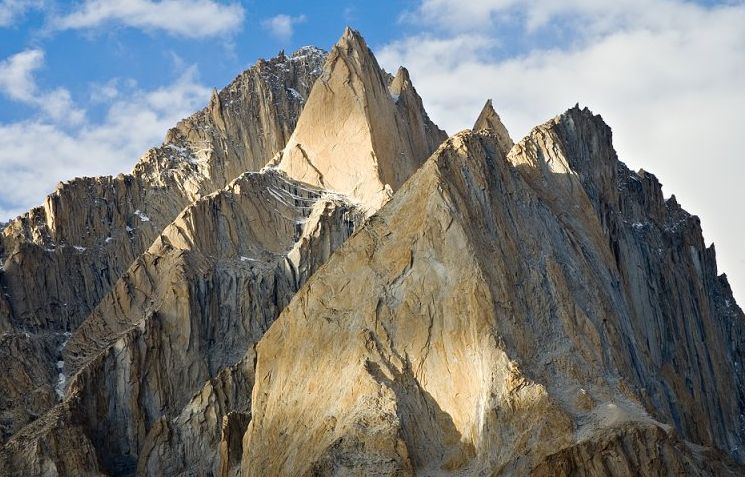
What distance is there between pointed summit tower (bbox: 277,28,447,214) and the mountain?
179mm

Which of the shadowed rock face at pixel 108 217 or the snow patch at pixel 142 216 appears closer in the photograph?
the shadowed rock face at pixel 108 217

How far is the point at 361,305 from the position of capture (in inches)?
3750

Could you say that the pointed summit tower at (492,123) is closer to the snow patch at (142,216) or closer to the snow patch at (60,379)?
the snow patch at (142,216)

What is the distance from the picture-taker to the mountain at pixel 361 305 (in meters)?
89.2

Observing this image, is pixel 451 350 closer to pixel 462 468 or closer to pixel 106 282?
pixel 462 468

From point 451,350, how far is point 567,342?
17.6ft

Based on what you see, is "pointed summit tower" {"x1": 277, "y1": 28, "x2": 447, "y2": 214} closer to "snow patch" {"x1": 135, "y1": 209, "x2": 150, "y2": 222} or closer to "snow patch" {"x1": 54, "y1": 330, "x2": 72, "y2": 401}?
"snow patch" {"x1": 135, "y1": 209, "x2": 150, "y2": 222}

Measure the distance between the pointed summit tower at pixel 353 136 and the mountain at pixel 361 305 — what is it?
0.59 ft

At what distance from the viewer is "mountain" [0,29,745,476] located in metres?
89.2

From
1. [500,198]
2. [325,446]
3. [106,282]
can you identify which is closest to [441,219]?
[500,198]

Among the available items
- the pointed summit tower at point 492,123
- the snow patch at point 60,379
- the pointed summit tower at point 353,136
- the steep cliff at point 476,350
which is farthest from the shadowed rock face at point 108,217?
the steep cliff at point 476,350

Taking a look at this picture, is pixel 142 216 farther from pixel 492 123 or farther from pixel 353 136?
pixel 492 123

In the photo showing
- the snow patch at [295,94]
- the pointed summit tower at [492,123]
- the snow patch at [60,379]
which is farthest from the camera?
the snow patch at [295,94]

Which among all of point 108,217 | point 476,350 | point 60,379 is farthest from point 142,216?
point 476,350
